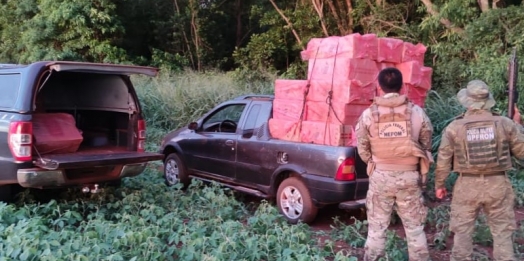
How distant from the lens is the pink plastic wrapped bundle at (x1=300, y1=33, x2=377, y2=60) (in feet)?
19.0

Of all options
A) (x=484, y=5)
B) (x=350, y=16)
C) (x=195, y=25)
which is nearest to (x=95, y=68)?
(x=484, y=5)

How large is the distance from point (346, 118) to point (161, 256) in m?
2.64

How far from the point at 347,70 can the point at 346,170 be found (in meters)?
1.12

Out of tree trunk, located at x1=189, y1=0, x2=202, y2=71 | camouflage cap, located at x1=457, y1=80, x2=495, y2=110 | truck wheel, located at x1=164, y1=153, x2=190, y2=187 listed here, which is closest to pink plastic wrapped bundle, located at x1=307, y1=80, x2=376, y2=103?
camouflage cap, located at x1=457, y1=80, x2=495, y2=110

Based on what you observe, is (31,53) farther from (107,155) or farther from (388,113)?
(388,113)

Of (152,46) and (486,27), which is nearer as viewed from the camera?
(486,27)

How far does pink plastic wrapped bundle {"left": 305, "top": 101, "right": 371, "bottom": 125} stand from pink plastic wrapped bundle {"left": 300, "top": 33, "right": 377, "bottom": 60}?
0.56m

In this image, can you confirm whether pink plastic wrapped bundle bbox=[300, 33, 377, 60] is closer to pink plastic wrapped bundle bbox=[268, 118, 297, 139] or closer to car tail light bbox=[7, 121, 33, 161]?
pink plastic wrapped bundle bbox=[268, 118, 297, 139]

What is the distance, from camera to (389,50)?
20.0ft

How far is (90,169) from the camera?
5832 mm

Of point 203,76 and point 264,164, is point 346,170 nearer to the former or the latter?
point 264,164

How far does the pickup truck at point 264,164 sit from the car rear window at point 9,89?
108 inches

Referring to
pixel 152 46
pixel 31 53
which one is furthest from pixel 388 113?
pixel 152 46

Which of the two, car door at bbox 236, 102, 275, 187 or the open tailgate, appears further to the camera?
car door at bbox 236, 102, 275, 187
